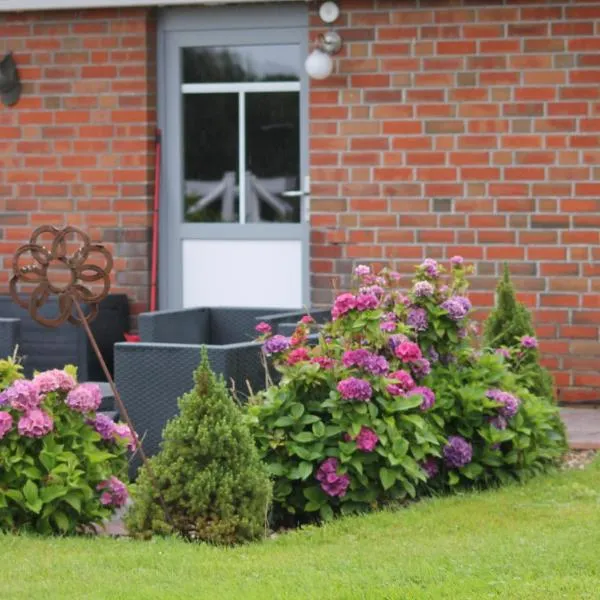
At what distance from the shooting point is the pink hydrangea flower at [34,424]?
649 cm

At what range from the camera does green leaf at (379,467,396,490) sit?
7012mm

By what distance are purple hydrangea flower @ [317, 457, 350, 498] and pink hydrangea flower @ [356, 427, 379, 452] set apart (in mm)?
143

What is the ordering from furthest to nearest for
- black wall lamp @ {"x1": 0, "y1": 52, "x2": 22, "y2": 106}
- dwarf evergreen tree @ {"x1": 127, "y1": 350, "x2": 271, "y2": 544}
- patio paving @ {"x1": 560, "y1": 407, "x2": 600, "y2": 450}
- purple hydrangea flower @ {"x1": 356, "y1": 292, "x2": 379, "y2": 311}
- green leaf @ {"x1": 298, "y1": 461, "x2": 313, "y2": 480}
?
black wall lamp @ {"x1": 0, "y1": 52, "x2": 22, "y2": 106} → patio paving @ {"x1": 560, "y1": 407, "x2": 600, "y2": 450} → purple hydrangea flower @ {"x1": 356, "y1": 292, "x2": 379, "y2": 311} → green leaf @ {"x1": 298, "y1": 461, "x2": 313, "y2": 480} → dwarf evergreen tree @ {"x1": 127, "y1": 350, "x2": 271, "y2": 544}

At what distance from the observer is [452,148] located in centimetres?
1041

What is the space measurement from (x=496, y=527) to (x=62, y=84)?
5887mm

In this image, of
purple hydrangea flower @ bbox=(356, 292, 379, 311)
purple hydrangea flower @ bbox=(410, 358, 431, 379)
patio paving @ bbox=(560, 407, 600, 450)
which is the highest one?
purple hydrangea flower @ bbox=(356, 292, 379, 311)

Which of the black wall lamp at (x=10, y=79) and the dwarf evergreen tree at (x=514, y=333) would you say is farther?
the black wall lamp at (x=10, y=79)

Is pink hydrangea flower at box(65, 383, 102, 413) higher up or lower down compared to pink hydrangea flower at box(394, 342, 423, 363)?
lower down

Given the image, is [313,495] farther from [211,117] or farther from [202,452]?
[211,117]

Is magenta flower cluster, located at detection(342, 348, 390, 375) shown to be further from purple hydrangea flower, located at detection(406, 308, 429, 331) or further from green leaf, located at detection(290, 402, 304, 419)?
purple hydrangea flower, located at detection(406, 308, 429, 331)

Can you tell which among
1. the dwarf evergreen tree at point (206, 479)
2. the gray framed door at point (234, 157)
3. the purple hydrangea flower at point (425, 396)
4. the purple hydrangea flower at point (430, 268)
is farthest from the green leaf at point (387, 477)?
the gray framed door at point (234, 157)

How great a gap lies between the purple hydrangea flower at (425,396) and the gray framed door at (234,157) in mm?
3638

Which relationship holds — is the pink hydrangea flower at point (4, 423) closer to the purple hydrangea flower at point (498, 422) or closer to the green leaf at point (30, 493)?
the green leaf at point (30, 493)

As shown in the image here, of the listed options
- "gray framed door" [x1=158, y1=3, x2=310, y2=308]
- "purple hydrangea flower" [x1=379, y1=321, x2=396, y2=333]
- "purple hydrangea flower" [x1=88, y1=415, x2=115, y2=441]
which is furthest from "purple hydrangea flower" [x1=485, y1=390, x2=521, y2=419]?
"gray framed door" [x1=158, y1=3, x2=310, y2=308]
